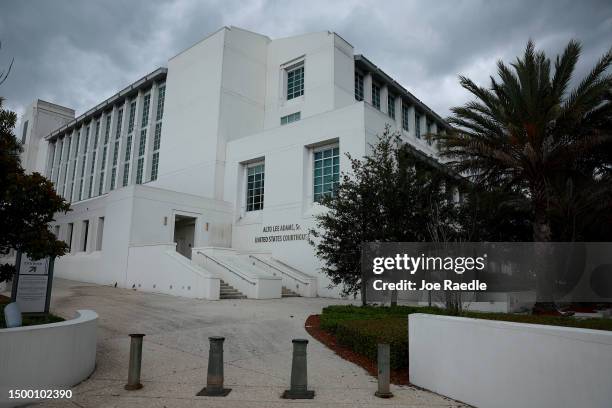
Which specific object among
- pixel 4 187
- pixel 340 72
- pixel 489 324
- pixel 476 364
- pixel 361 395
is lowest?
pixel 361 395

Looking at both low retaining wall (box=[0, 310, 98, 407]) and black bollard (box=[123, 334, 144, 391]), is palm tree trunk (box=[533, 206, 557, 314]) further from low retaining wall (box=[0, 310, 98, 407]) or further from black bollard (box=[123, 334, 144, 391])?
low retaining wall (box=[0, 310, 98, 407])

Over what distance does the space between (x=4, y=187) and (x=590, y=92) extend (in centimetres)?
1670

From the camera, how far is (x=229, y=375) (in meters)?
7.08

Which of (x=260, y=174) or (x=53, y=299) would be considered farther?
(x=260, y=174)

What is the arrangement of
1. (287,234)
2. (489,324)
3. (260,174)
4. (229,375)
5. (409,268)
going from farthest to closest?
(260,174) < (287,234) < (409,268) < (229,375) < (489,324)

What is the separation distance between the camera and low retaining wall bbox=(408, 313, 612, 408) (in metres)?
4.30

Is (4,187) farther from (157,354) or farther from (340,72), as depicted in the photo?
(340,72)

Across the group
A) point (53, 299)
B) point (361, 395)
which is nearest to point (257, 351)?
point (361, 395)

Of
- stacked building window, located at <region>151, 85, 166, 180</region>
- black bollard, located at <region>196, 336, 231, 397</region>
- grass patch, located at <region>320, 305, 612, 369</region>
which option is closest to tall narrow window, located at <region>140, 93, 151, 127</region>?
stacked building window, located at <region>151, 85, 166, 180</region>

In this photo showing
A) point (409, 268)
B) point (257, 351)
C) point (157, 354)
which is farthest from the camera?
point (409, 268)

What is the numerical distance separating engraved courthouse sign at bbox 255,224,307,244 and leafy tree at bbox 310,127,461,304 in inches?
388

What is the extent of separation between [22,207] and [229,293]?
12484 millimetres

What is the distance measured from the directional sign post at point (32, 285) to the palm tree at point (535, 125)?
13.7 m

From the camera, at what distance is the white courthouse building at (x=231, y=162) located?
22.4 metres
